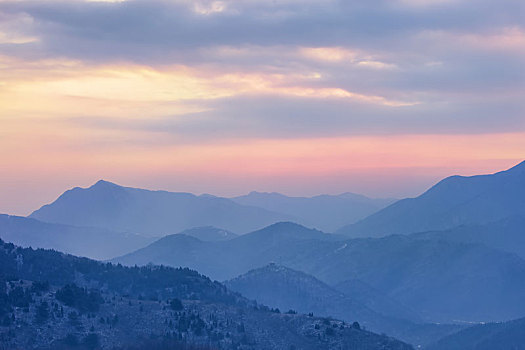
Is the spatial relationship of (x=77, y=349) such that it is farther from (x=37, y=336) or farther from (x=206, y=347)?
(x=206, y=347)

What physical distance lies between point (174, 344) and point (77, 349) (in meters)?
20.5

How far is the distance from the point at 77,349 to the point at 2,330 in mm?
16044

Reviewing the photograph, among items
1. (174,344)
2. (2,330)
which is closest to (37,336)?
(2,330)

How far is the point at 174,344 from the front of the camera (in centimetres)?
19612

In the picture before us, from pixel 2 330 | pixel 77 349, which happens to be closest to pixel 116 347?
pixel 77 349

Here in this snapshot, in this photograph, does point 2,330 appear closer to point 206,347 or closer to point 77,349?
point 77,349

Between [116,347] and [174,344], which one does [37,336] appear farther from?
[174,344]

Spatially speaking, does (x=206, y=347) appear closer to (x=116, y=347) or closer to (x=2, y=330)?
(x=116, y=347)

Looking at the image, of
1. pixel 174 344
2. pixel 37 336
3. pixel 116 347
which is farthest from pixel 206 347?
pixel 37 336

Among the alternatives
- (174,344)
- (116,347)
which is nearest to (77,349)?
(116,347)

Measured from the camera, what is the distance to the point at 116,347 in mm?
195250

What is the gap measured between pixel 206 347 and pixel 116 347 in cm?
1932

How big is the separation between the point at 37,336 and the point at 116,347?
1679 centimetres

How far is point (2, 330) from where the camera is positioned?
18962 cm
